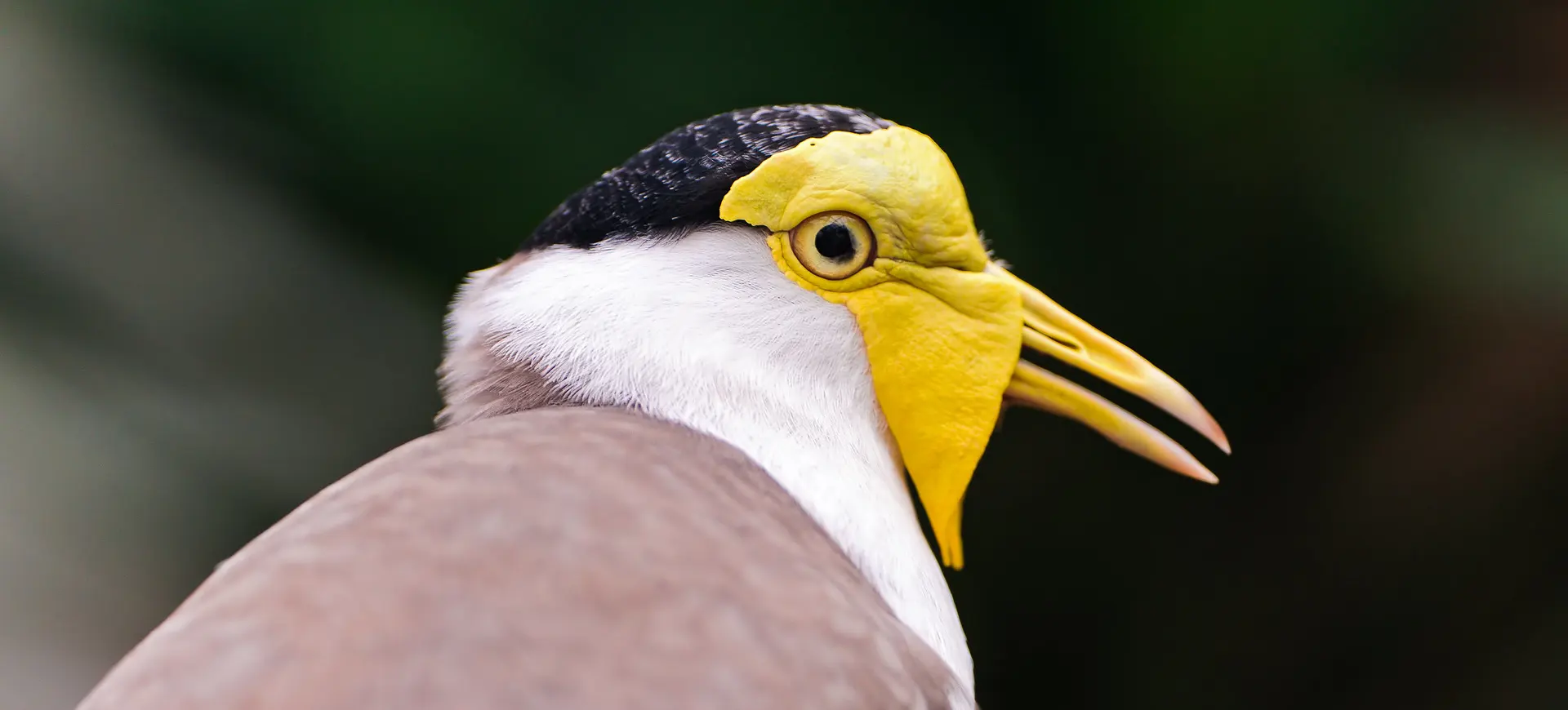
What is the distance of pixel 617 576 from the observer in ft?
3.64

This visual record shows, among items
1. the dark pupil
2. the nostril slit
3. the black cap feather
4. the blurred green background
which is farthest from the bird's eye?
the blurred green background

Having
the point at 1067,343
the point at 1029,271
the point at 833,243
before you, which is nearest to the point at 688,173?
the point at 833,243

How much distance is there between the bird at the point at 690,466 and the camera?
1.03 meters

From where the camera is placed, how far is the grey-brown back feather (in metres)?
1.00

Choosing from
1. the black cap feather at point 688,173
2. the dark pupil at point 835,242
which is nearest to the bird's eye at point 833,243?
the dark pupil at point 835,242

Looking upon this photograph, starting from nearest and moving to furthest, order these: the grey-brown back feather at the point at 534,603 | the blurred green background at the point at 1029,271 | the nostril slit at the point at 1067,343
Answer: the grey-brown back feather at the point at 534,603, the nostril slit at the point at 1067,343, the blurred green background at the point at 1029,271

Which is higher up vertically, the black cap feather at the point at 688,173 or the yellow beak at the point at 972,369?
the black cap feather at the point at 688,173

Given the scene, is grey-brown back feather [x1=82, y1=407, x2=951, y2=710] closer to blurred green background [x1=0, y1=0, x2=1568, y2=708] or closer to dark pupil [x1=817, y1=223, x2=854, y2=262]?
dark pupil [x1=817, y1=223, x2=854, y2=262]

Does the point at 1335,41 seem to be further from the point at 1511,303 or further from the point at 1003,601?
the point at 1003,601

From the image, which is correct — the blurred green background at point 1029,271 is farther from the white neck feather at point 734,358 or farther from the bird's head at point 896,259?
the white neck feather at point 734,358

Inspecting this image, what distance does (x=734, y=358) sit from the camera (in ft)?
4.88

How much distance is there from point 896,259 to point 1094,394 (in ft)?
1.04

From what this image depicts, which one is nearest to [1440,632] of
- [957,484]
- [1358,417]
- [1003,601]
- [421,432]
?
[1358,417]

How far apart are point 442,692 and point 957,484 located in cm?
82
